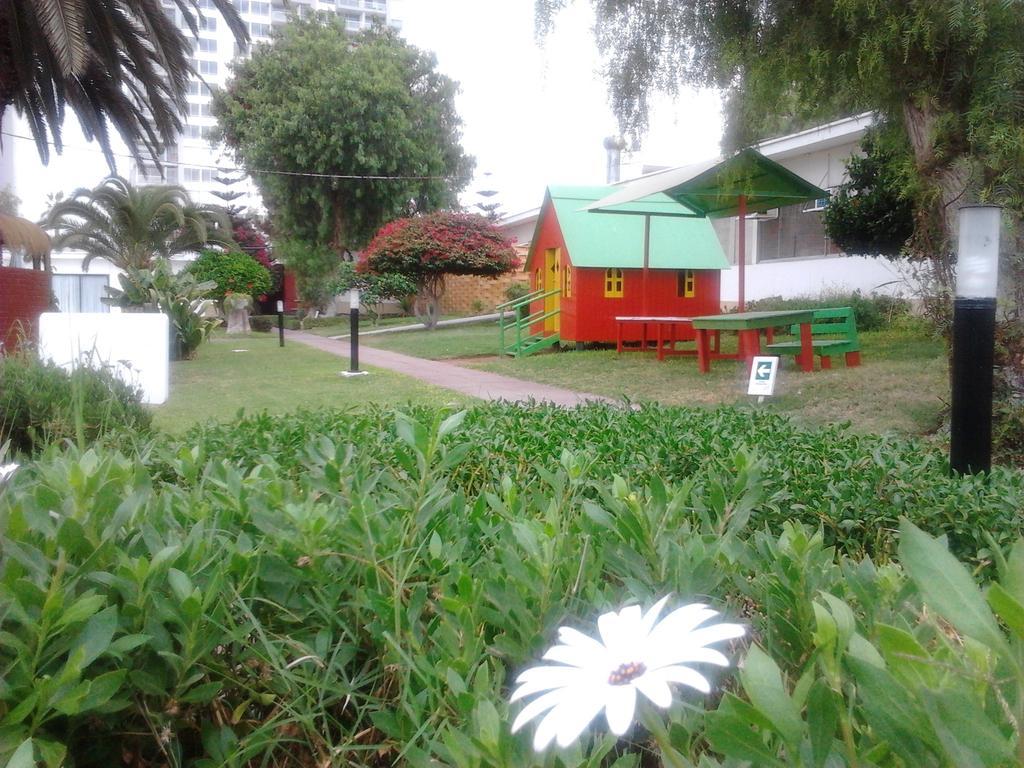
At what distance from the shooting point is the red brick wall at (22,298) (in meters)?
12.3

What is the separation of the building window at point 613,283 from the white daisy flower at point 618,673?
16.2 m

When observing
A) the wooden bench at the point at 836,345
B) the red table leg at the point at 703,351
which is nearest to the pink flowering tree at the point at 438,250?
the red table leg at the point at 703,351

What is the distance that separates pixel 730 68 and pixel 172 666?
785 cm

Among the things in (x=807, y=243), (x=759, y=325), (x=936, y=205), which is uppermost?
(x=807, y=243)

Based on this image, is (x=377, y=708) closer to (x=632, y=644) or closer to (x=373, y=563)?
(x=373, y=563)

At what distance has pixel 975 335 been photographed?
11.4 feet

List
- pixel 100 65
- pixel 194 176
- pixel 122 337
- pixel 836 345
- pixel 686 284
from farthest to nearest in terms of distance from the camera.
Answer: pixel 194 176 < pixel 686 284 < pixel 100 65 < pixel 836 345 < pixel 122 337

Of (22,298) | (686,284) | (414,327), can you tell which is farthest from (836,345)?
(414,327)

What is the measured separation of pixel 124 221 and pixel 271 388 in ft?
55.1

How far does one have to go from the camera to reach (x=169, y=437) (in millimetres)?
3609

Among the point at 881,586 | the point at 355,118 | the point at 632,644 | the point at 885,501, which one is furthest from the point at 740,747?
the point at 355,118

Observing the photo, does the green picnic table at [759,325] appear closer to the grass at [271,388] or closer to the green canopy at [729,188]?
the green canopy at [729,188]

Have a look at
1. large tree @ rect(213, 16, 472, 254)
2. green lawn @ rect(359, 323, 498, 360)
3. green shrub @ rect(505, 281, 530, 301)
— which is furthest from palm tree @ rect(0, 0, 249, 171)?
large tree @ rect(213, 16, 472, 254)

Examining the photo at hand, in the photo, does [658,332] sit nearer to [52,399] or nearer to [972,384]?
[52,399]
